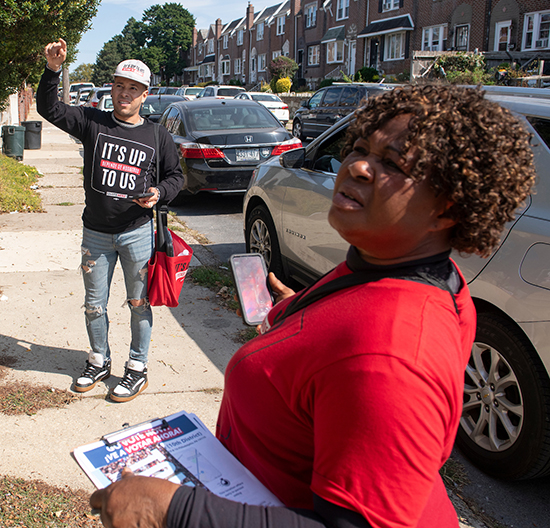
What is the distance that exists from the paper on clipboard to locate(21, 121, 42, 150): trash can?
1797 centimetres

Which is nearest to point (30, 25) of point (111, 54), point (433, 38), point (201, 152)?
point (201, 152)

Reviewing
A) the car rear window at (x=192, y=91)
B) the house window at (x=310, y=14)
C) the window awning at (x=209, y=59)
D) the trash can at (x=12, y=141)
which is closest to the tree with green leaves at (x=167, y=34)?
the window awning at (x=209, y=59)

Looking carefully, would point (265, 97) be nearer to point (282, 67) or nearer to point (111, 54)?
point (282, 67)

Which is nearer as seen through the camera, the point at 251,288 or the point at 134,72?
the point at 251,288

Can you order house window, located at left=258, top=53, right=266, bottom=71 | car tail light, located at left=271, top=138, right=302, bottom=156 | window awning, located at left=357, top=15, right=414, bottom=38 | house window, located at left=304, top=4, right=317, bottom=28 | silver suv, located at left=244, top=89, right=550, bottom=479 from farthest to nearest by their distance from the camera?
house window, located at left=258, top=53, right=266, bottom=71
house window, located at left=304, top=4, right=317, bottom=28
window awning, located at left=357, top=15, right=414, bottom=38
car tail light, located at left=271, top=138, right=302, bottom=156
silver suv, located at left=244, top=89, right=550, bottom=479

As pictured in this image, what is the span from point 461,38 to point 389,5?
8.35m

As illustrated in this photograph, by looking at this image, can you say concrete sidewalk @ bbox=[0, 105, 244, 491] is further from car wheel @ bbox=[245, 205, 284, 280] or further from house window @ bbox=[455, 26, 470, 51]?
house window @ bbox=[455, 26, 470, 51]

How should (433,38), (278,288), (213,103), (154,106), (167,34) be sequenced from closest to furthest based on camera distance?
(278,288) < (213,103) < (154,106) < (433,38) < (167,34)

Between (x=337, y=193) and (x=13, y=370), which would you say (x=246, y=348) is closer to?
(x=337, y=193)

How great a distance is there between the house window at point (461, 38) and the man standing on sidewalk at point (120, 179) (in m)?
32.6

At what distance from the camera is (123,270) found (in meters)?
3.43

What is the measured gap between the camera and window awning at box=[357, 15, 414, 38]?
35438mm

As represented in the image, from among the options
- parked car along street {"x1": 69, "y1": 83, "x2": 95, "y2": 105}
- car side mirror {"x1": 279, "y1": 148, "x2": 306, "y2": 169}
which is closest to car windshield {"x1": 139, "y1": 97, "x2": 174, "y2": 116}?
car side mirror {"x1": 279, "y1": 148, "x2": 306, "y2": 169}

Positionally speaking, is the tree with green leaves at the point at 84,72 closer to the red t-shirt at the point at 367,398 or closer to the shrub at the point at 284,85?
the shrub at the point at 284,85
